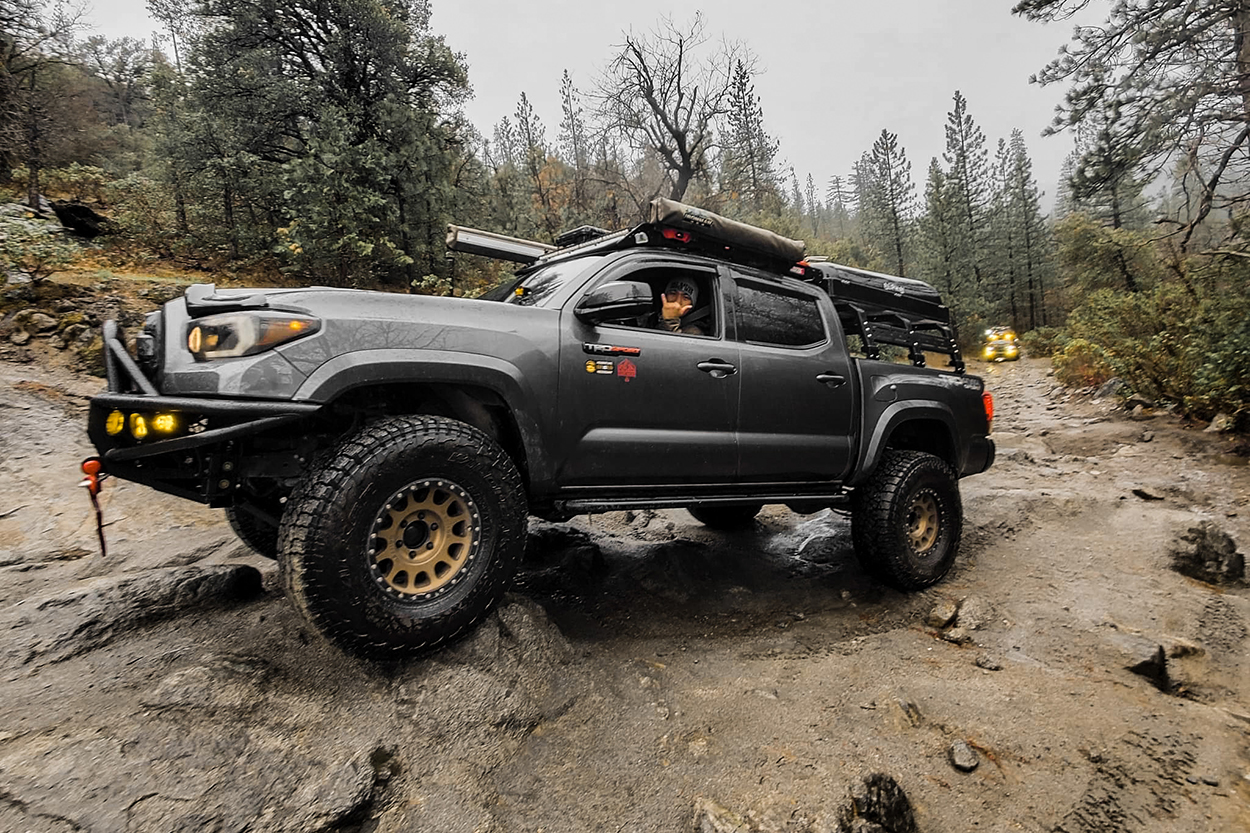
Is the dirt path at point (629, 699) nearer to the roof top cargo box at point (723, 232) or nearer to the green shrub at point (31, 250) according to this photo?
the roof top cargo box at point (723, 232)

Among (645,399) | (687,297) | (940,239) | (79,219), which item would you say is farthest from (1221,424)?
(940,239)

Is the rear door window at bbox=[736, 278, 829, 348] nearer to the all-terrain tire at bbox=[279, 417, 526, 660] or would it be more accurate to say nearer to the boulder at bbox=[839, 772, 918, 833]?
the all-terrain tire at bbox=[279, 417, 526, 660]

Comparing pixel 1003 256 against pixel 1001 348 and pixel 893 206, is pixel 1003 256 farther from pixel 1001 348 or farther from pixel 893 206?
pixel 1001 348

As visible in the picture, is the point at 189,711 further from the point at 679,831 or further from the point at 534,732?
the point at 679,831

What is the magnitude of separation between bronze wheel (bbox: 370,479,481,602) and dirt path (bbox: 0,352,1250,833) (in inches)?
12.1

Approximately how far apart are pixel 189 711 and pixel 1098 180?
12.3 meters

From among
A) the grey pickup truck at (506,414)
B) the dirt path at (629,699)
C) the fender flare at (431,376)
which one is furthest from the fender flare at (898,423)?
the fender flare at (431,376)

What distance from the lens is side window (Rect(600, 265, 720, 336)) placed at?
326 centimetres

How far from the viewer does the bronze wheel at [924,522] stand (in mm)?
3791

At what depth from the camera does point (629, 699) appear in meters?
2.37

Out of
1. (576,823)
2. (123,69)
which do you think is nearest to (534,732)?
(576,823)

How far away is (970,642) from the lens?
10.3 ft

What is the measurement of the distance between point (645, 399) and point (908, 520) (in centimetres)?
211

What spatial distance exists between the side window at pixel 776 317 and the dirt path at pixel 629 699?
1642 millimetres
